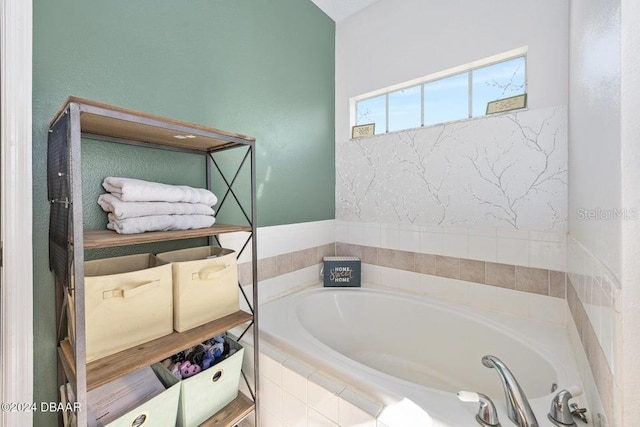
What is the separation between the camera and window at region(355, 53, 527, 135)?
4.98 feet

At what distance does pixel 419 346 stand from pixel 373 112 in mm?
1629

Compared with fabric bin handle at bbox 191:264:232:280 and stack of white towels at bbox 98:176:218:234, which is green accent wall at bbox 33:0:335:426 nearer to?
stack of white towels at bbox 98:176:218:234

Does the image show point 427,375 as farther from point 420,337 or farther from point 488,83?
point 488,83

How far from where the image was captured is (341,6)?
78.0 inches

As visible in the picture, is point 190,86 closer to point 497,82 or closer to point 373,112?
point 373,112

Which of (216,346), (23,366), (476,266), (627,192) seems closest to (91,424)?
(23,366)

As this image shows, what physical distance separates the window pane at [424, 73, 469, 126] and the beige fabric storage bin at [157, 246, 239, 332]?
1.49 m

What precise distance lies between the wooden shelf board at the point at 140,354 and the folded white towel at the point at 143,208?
42 centimetres

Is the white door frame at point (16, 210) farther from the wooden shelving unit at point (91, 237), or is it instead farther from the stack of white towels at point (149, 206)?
the stack of white towels at point (149, 206)

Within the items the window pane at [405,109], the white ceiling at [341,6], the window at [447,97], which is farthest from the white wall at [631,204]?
the white ceiling at [341,6]

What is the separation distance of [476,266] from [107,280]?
1715 millimetres

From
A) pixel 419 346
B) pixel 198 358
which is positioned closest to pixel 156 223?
pixel 198 358

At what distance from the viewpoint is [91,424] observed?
813mm

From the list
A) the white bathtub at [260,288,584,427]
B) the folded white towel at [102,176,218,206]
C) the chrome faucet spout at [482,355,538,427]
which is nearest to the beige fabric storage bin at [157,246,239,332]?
the folded white towel at [102,176,218,206]
